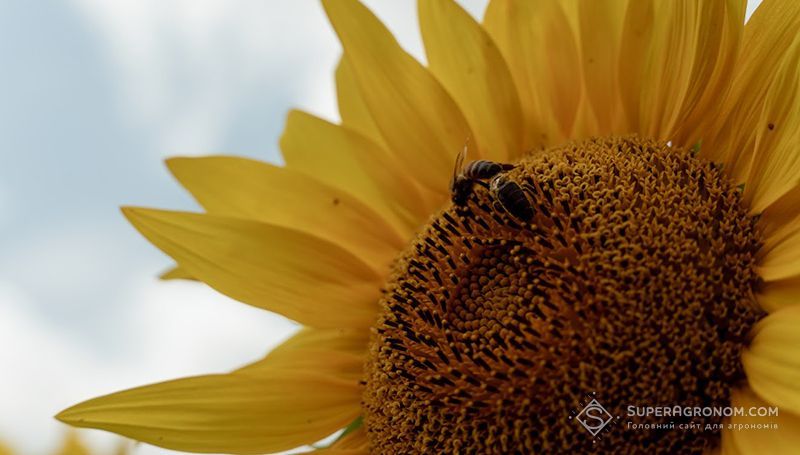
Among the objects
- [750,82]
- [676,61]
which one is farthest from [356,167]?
[750,82]

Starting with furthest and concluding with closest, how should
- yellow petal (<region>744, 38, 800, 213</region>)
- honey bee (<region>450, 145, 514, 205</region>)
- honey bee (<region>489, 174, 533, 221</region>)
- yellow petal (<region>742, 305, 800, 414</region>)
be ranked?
honey bee (<region>450, 145, 514, 205</region>)
honey bee (<region>489, 174, 533, 221</region>)
yellow petal (<region>744, 38, 800, 213</region>)
yellow petal (<region>742, 305, 800, 414</region>)

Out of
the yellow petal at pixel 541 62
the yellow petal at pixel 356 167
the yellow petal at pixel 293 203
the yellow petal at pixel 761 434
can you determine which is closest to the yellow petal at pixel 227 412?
the yellow petal at pixel 293 203

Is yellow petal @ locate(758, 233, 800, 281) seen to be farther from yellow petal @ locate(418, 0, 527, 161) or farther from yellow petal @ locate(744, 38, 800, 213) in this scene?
yellow petal @ locate(418, 0, 527, 161)

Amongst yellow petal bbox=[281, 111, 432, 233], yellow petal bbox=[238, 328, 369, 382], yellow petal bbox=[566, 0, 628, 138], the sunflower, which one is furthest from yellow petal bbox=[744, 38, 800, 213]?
yellow petal bbox=[238, 328, 369, 382]

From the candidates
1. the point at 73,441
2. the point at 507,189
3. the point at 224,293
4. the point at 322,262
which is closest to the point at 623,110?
the point at 507,189

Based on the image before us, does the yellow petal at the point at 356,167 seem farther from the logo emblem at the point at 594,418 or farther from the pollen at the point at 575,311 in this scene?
the logo emblem at the point at 594,418

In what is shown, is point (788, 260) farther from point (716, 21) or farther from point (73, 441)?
point (73, 441)

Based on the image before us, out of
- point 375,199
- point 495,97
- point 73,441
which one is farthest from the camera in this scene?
point 73,441
